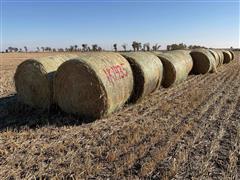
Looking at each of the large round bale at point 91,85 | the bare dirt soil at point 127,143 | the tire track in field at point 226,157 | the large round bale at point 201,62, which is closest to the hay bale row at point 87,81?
the large round bale at point 91,85

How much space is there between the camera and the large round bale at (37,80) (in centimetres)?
809

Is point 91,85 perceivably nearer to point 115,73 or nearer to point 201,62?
point 115,73

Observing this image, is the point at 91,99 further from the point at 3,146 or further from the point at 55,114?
the point at 3,146

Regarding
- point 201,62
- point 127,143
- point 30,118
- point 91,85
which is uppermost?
point 91,85

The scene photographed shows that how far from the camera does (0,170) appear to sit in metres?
4.69

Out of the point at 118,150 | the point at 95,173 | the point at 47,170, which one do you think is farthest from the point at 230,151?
the point at 47,170

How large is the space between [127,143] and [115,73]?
2333 mm

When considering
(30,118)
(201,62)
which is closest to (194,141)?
(30,118)

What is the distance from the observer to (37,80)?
820 centimetres

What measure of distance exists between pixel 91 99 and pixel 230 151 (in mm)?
3274

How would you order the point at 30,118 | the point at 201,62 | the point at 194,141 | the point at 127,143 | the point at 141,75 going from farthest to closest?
the point at 201,62 < the point at 141,75 < the point at 30,118 < the point at 194,141 < the point at 127,143

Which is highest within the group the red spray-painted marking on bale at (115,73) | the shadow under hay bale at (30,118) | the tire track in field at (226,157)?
the red spray-painted marking on bale at (115,73)

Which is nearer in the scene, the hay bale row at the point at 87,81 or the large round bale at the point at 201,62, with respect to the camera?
the hay bale row at the point at 87,81

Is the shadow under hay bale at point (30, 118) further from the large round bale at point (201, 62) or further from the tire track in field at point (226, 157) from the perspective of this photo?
the large round bale at point (201, 62)
